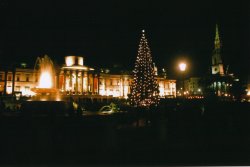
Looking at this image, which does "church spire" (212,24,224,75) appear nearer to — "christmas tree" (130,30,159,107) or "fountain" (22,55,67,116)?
"christmas tree" (130,30,159,107)

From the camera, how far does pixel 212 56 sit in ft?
415

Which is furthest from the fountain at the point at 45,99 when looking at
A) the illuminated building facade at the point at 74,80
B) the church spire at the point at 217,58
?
the church spire at the point at 217,58

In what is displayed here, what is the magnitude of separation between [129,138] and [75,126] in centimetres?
312

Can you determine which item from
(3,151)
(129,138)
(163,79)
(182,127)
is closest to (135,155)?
(129,138)

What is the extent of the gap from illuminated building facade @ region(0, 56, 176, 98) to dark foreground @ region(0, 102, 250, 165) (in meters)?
60.0

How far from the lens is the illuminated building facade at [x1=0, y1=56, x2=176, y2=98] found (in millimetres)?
79438

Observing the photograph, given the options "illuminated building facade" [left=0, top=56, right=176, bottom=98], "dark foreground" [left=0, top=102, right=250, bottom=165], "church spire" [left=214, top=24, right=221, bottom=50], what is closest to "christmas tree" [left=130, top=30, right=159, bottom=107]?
"dark foreground" [left=0, top=102, right=250, bottom=165]

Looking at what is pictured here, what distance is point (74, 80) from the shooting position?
88000mm

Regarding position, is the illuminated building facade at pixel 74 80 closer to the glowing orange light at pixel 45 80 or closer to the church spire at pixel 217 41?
the glowing orange light at pixel 45 80

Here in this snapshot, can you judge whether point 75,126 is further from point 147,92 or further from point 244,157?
point 147,92

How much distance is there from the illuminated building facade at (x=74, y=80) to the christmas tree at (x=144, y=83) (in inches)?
1576

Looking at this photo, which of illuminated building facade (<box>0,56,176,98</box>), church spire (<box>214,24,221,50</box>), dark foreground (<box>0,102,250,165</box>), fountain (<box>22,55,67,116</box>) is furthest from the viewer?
church spire (<box>214,24,221,50</box>)

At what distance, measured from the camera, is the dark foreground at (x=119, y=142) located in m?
8.96

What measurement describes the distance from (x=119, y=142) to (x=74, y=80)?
77793 mm
